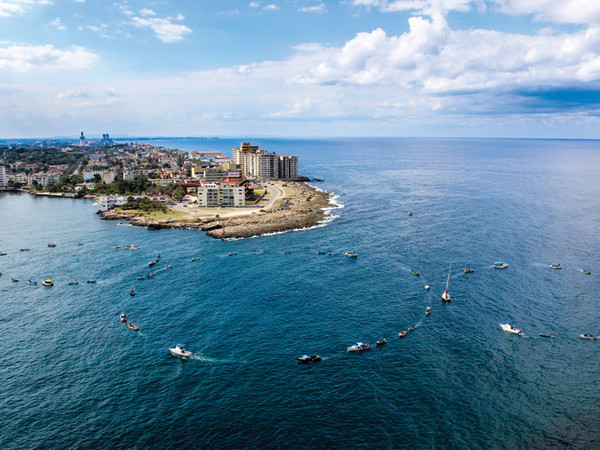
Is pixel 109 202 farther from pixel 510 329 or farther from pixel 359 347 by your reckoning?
pixel 510 329

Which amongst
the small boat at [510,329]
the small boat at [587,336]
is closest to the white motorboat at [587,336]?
the small boat at [587,336]

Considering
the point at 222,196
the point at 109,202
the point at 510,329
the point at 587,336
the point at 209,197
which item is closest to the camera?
the point at 587,336

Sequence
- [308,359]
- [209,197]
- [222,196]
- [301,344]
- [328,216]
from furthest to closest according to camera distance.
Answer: [209,197], [222,196], [328,216], [301,344], [308,359]

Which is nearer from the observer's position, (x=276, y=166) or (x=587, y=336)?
(x=587, y=336)

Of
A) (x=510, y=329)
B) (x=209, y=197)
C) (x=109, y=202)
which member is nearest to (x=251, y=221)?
(x=209, y=197)

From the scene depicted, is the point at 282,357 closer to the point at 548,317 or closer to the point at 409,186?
the point at 548,317

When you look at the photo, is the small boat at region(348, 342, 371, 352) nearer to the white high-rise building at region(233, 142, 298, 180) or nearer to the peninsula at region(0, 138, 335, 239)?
the peninsula at region(0, 138, 335, 239)
